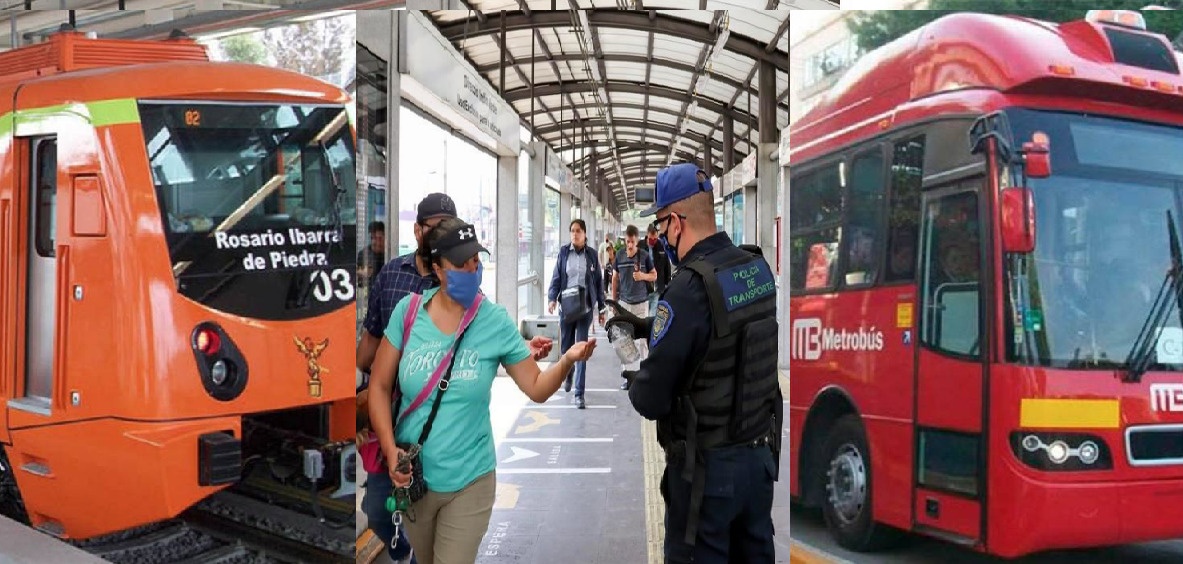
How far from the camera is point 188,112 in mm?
2848

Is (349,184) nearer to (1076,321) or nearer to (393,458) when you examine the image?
(393,458)

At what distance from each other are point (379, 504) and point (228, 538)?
809 millimetres

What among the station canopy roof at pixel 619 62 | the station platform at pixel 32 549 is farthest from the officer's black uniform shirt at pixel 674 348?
the station canopy roof at pixel 619 62

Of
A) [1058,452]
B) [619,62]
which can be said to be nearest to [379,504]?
[1058,452]

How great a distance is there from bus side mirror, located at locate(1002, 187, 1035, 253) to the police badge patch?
2.92 feet

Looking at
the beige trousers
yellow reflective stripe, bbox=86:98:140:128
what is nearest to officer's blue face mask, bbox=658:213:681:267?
the beige trousers

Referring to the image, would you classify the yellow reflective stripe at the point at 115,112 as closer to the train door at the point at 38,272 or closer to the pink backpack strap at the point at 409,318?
the train door at the point at 38,272

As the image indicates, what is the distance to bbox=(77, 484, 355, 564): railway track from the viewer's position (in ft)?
10.6

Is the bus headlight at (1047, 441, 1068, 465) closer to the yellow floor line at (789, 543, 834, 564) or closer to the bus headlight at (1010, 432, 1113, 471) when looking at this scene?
the bus headlight at (1010, 432, 1113, 471)

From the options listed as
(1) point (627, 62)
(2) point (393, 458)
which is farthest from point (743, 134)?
(2) point (393, 458)

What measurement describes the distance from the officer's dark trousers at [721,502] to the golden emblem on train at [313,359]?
1.11m

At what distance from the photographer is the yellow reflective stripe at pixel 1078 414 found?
2512 millimetres

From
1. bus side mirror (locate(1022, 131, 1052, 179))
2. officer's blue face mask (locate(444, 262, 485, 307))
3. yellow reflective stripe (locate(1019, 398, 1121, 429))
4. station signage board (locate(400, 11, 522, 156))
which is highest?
station signage board (locate(400, 11, 522, 156))

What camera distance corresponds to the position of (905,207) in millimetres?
2658
